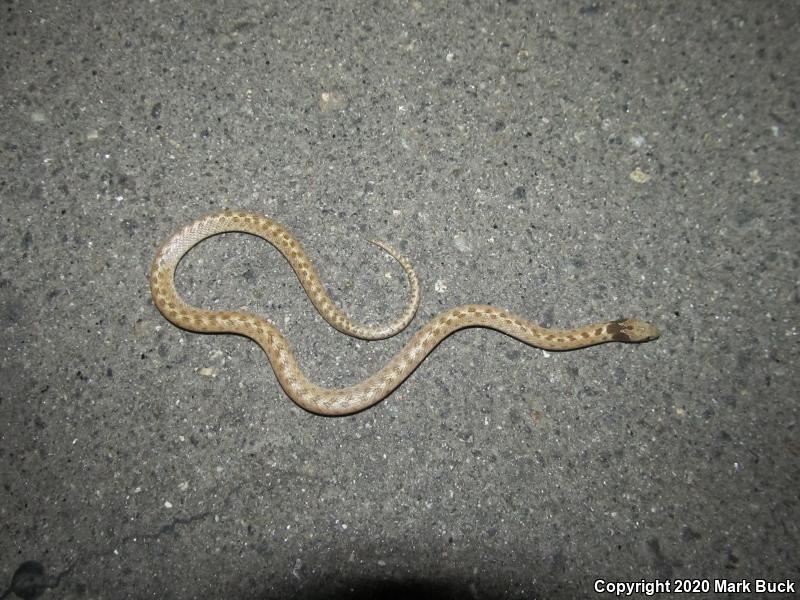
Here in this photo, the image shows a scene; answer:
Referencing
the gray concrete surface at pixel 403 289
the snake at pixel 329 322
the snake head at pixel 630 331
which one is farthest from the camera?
the snake head at pixel 630 331

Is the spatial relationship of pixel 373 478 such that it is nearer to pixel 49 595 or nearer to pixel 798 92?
pixel 49 595

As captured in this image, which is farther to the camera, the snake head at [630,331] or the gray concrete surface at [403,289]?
the snake head at [630,331]

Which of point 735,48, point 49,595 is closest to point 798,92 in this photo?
point 735,48

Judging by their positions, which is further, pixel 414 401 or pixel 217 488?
pixel 414 401

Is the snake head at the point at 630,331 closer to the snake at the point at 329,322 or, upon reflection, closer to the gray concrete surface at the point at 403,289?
the snake at the point at 329,322

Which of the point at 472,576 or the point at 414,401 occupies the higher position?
the point at 414,401

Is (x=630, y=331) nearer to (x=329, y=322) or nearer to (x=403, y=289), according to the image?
(x=403, y=289)

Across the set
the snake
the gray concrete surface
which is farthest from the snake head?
the gray concrete surface

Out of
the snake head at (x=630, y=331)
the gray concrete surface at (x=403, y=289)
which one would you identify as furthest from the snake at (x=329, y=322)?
the gray concrete surface at (x=403, y=289)

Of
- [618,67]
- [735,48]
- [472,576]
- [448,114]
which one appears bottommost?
[472,576]
